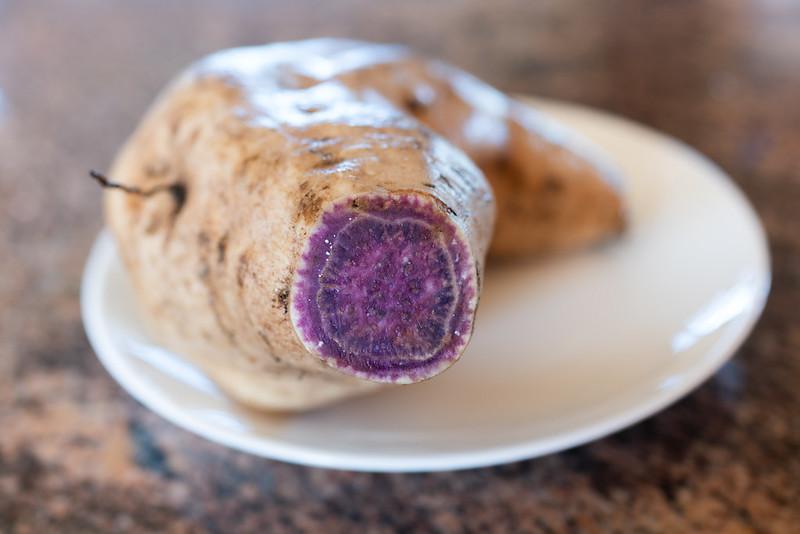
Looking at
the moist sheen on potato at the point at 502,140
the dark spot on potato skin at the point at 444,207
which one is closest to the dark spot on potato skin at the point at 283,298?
the dark spot on potato skin at the point at 444,207

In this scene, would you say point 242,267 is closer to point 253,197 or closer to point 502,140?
point 253,197

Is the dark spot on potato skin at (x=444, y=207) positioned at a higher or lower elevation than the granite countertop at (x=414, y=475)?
higher

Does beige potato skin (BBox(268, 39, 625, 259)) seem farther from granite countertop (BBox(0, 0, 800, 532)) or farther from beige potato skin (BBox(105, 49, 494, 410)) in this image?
granite countertop (BBox(0, 0, 800, 532))

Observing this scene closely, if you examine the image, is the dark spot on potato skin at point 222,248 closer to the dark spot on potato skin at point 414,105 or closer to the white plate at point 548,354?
the white plate at point 548,354

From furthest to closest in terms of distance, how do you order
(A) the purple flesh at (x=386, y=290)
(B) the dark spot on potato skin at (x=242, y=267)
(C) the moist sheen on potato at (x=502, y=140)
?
(C) the moist sheen on potato at (x=502, y=140) → (B) the dark spot on potato skin at (x=242, y=267) → (A) the purple flesh at (x=386, y=290)

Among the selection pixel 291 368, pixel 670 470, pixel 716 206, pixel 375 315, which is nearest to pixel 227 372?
pixel 291 368

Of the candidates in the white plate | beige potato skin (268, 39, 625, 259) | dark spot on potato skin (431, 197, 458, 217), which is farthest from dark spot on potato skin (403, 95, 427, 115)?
dark spot on potato skin (431, 197, 458, 217)
